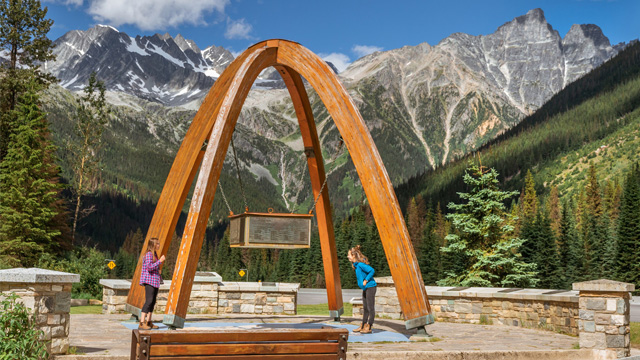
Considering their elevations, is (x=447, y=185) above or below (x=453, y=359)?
above

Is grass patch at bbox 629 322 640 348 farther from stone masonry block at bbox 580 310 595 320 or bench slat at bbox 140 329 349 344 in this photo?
bench slat at bbox 140 329 349 344

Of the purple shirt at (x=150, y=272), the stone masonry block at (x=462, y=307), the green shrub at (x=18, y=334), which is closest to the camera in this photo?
the green shrub at (x=18, y=334)

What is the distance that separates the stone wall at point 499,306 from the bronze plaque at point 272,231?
217 inches

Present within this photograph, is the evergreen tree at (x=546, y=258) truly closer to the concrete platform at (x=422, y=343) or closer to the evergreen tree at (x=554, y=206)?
the evergreen tree at (x=554, y=206)

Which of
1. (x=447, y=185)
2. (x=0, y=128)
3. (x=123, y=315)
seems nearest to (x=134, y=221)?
(x=447, y=185)

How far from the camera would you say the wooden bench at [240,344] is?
5660 mm

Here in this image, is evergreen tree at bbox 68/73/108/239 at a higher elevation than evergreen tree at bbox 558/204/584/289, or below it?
higher

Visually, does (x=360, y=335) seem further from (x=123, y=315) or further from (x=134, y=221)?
(x=134, y=221)

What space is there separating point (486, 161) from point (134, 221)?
94.3m

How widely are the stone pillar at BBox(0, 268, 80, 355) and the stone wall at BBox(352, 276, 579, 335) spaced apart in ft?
31.5

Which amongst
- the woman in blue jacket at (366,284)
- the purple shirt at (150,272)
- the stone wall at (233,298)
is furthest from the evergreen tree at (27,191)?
the woman in blue jacket at (366,284)

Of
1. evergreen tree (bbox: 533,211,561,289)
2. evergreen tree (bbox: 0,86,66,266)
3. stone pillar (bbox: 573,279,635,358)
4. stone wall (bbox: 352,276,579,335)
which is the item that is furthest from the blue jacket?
evergreen tree (bbox: 533,211,561,289)

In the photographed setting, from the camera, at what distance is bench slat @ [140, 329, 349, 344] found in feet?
18.7

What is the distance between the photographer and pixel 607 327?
9734mm
